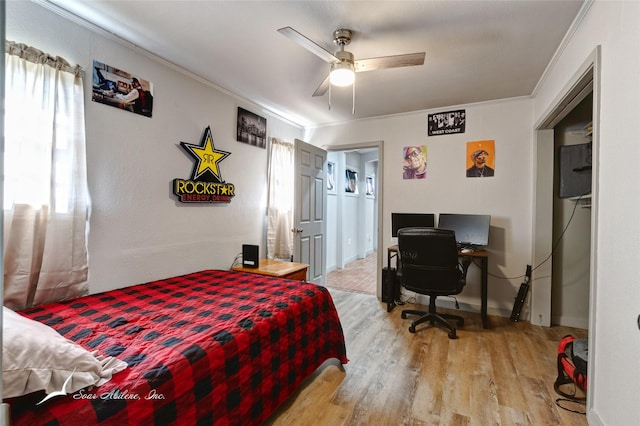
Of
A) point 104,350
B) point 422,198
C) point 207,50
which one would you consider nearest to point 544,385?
point 422,198

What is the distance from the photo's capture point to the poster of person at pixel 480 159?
340cm

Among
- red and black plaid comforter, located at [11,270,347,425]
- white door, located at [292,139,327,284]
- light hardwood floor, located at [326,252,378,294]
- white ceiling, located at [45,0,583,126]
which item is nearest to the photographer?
red and black plaid comforter, located at [11,270,347,425]

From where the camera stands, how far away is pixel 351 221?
6449mm

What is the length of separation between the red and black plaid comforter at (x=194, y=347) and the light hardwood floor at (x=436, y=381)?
19 centimetres

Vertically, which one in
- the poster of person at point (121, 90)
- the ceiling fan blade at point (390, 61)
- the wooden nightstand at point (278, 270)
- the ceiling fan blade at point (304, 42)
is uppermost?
the ceiling fan blade at point (304, 42)

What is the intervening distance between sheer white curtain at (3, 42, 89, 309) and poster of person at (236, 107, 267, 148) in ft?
5.05

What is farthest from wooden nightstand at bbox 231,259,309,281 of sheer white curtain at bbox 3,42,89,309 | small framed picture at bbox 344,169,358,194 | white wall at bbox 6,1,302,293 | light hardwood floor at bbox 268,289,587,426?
small framed picture at bbox 344,169,358,194

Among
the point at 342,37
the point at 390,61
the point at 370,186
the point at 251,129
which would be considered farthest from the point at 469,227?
the point at 370,186

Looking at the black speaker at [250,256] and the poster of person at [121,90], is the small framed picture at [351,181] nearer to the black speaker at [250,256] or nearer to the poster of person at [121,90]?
the black speaker at [250,256]

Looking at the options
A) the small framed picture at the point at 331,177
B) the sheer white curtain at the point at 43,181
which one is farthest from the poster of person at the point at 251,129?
the small framed picture at the point at 331,177

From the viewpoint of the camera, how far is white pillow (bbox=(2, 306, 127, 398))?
2.94 feet

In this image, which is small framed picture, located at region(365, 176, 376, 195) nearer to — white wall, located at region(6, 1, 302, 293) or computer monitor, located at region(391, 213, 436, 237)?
computer monitor, located at region(391, 213, 436, 237)

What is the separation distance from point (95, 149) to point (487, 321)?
3896 millimetres

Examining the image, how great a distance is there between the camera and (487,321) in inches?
123
